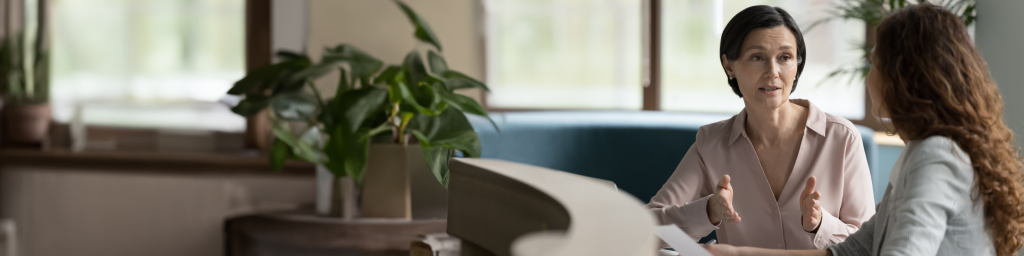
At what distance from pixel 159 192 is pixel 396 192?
1774 mm

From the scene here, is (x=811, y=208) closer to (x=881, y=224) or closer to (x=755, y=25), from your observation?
(x=881, y=224)

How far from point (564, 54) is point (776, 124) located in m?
2.36

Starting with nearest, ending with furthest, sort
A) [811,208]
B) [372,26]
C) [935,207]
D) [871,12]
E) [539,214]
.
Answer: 1. [539,214]
2. [935,207]
3. [811,208]
4. [871,12]
5. [372,26]

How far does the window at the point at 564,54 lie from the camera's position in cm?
369

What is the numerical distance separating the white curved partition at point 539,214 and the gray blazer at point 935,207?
1.05ft

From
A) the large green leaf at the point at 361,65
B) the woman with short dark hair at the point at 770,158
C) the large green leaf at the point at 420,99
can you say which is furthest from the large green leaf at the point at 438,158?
the woman with short dark hair at the point at 770,158

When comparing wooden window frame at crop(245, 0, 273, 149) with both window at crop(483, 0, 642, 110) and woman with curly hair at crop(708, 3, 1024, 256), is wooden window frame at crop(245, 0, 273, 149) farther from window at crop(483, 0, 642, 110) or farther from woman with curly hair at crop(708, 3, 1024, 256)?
woman with curly hair at crop(708, 3, 1024, 256)

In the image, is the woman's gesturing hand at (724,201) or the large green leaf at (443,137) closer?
the woman's gesturing hand at (724,201)

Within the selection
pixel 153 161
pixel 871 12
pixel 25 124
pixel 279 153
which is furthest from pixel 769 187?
pixel 25 124

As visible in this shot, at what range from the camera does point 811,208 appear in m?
1.20

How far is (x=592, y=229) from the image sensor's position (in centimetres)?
54

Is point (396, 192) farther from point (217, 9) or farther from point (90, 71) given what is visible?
point (90, 71)

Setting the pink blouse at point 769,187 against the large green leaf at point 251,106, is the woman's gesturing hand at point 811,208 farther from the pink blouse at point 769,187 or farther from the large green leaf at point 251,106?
the large green leaf at point 251,106

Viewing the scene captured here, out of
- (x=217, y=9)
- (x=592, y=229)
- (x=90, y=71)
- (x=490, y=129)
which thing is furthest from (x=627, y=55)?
(x=592, y=229)
